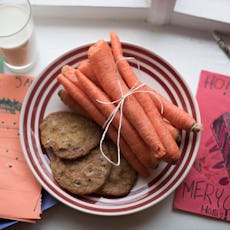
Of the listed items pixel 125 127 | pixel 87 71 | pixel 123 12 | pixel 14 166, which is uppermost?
pixel 123 12

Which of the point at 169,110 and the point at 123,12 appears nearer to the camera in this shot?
the point at 169,110

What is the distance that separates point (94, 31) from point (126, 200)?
0.44m

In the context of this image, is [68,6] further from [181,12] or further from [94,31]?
[181,12]

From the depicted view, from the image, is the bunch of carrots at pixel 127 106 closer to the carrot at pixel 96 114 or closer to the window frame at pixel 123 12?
the carrot at pixel 96 114

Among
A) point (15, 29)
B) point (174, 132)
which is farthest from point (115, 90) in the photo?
point (15, 29)

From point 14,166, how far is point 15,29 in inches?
12.5

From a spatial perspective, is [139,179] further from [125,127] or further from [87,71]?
[87,71]

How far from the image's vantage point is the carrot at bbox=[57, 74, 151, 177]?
86 cm

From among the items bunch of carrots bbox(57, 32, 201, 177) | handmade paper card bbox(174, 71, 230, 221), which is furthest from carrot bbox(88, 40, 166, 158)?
handmade paper card bbox(174, 71, 230, 221)

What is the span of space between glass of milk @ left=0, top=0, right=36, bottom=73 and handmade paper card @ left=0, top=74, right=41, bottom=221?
0.08m

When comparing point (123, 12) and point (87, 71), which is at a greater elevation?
point (123, 12)

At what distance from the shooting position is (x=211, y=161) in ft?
3.01

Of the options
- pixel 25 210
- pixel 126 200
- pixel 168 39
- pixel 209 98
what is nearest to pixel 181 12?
pixel 168 39

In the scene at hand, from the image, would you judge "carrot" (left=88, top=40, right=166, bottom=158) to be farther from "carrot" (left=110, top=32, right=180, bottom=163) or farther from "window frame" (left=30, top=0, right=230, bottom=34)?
"window frame" (left=30, top=0, right=230, bottom=34)
